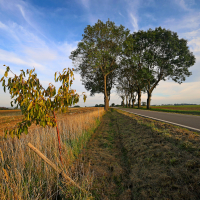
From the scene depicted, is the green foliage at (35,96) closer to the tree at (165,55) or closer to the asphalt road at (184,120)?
the asphalt road at (184,120)

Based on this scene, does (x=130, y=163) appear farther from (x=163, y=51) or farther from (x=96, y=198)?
(x=163, y=51)

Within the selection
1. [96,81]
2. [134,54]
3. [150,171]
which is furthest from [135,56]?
[150,171]

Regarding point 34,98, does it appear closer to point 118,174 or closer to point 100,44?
point 118,174

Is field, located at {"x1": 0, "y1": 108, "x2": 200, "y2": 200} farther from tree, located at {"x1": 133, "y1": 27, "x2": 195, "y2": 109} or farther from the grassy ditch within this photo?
tree, located at {"x1": 133, "y1": 27, "x2": 195, "y2": 109}

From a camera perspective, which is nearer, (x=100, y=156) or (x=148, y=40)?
(x=100, y=156)

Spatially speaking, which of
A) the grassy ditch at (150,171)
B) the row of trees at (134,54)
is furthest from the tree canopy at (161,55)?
the grassy ditch at (150,171)

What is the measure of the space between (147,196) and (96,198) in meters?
1.01

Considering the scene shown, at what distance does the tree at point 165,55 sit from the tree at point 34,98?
25120 mm

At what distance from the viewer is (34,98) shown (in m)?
2.62

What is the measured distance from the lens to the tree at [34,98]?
8.18 feet

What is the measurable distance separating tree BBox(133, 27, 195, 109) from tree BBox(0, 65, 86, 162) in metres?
25.1

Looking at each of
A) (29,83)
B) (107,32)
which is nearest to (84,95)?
(29,83)

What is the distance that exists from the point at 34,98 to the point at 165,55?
1212 inches

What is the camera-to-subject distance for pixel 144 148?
4.70 m
